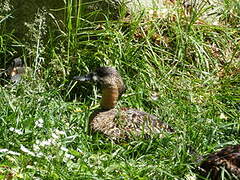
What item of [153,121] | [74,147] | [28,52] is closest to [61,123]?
[74,147]

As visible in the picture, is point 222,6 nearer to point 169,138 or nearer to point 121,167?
point 169,138

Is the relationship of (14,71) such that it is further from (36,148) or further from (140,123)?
(36,148)

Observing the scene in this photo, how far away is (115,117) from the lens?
676cm

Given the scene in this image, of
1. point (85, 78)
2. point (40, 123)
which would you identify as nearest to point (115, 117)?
point (85, 78)

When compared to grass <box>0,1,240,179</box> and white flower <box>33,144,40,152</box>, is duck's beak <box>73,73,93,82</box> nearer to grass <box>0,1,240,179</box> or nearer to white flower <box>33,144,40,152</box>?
grass <box>0,1,240,179</box>

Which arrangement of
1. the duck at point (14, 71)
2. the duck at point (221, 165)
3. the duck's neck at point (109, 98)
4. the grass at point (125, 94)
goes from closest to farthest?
the duck at point (221, 165), the grass at point (125, 94), the duck's neck at point (109, 98), the duck at point (14, 71)

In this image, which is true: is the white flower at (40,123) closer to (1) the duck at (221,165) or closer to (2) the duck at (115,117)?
(2) the duck at (115,117)

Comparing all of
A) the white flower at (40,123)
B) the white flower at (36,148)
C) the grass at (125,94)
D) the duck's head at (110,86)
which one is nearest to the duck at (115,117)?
the duck's head at (110,86)

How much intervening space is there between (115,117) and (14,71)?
5.99 feet

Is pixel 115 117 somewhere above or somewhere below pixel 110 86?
below

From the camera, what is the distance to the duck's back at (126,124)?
649 centimetres

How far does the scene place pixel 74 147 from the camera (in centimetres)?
623

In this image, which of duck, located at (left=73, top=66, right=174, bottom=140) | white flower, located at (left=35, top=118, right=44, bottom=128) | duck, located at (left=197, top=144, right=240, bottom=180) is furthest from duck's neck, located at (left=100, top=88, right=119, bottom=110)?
duck, located at (left=197, top=144, right=240, bottom=180)

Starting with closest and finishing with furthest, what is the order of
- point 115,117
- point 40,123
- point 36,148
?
point 36,148 < point 40,123 < point 115,117
